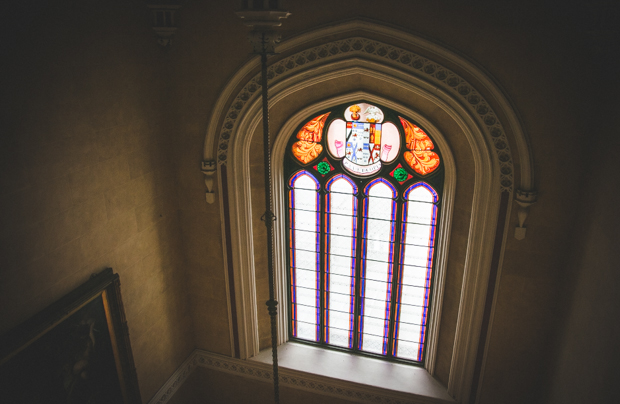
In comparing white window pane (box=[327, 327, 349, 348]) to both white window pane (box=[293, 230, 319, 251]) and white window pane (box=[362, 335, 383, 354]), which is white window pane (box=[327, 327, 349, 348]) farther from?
white window pane (box=[293, 230, 319, 251])

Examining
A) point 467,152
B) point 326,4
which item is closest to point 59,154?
point 326,4

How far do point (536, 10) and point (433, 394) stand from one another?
460cm

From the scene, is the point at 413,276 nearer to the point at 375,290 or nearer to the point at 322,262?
the point at 375,290

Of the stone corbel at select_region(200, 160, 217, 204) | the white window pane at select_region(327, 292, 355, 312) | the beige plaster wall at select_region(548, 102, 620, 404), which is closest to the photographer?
the beige plaster wall at select_region(548, 102, 620, 404)

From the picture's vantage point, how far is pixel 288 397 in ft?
20.7

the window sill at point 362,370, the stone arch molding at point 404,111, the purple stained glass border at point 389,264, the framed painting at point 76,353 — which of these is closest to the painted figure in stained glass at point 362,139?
the purple stained glass border at point 389,264

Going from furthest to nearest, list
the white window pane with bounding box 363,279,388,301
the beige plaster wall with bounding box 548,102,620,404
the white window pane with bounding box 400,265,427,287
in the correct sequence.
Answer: the white window pane with bounding box 363,279,388,301 < the white window pane with bounding box 400,265,427,287 < the beige plaster wall with bounding box 548,102,620,404

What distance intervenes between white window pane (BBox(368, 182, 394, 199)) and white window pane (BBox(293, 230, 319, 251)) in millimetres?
1004

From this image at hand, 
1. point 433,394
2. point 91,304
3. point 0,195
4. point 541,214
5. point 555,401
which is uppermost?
point 0,195

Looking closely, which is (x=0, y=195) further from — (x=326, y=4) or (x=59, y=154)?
(x=326, y=4)

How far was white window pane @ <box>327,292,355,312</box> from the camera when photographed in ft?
20.9

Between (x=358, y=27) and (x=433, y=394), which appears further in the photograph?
(x=433, y=394)

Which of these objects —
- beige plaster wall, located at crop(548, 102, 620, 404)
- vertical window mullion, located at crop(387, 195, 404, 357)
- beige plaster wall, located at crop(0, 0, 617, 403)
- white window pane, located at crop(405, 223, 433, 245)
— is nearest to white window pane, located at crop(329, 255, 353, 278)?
vertical window mullion, located at crop(387, 195, 404, 357)

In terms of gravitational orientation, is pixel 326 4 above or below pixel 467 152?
above
